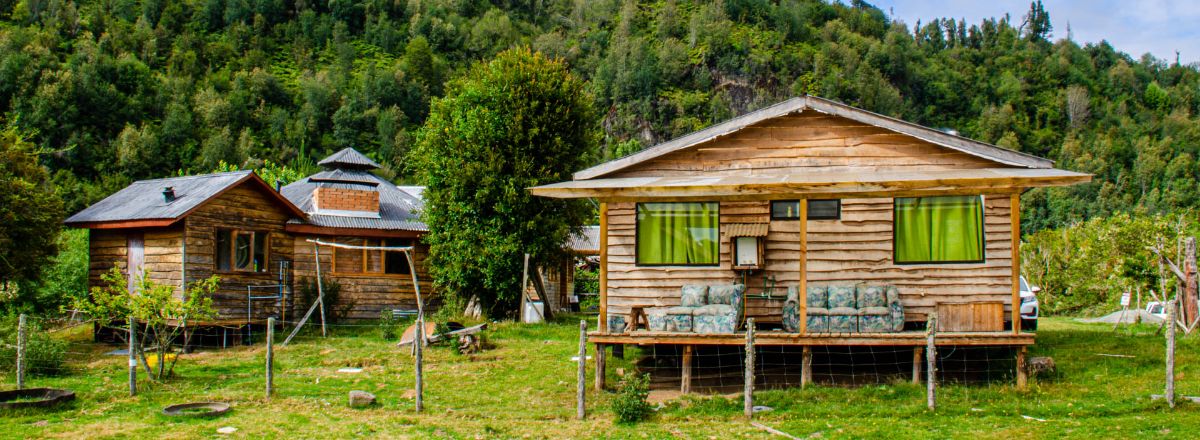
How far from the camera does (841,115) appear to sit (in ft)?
54.2

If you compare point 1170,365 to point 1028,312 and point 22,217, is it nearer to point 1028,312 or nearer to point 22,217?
point 1028,312

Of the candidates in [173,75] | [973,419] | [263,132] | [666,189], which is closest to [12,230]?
[666,189]

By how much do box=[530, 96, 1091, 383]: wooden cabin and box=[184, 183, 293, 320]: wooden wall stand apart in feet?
33.9

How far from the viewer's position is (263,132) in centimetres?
8306

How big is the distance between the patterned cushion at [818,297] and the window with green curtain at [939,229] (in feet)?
4.91

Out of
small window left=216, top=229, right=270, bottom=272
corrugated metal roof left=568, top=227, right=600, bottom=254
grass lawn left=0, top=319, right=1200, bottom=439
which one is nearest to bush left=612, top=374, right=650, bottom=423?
grass lawn left=0, top=319, right=1200, bottom=439

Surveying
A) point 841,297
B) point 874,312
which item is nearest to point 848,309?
point 874,312

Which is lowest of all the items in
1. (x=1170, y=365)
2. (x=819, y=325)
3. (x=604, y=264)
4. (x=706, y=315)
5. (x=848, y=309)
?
(x=1170, y=365)

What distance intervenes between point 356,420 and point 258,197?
12.6 meters

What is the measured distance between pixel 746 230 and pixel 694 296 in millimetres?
1461

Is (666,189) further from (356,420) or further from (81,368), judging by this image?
(81,368)

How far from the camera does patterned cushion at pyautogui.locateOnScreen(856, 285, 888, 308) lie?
1585 centimetres

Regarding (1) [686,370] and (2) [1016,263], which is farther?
(1) [686,370]

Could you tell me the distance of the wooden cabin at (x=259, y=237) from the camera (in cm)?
2225
